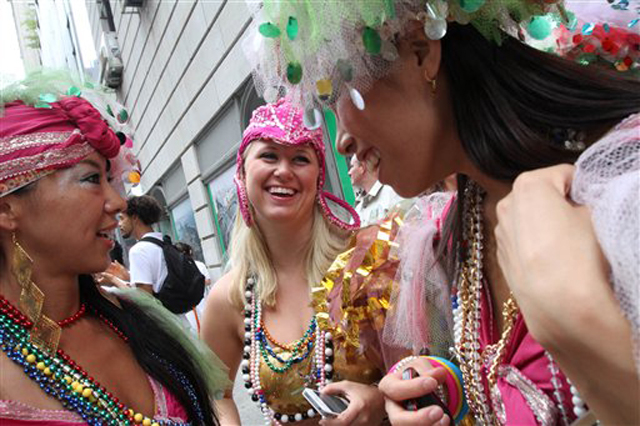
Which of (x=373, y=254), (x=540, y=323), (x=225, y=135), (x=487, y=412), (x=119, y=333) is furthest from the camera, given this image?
→ (x=225, y=135)

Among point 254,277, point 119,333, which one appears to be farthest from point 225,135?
point 119,333

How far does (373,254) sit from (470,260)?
341mm

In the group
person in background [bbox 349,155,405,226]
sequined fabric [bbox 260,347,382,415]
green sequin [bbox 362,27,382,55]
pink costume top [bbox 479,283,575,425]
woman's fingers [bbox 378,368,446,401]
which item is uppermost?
green sequin [bbox 362,27,382,55]

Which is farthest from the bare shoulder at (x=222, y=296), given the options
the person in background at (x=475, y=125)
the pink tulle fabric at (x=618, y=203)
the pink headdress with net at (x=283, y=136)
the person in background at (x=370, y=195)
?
Result: the pink tulle fabric at (x=618, y=203)

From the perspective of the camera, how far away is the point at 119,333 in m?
1.67

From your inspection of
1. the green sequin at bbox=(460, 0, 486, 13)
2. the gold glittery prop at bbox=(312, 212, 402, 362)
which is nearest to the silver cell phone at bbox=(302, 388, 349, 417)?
the gold glittery prop at bbox=(312, 212, 402, 362)

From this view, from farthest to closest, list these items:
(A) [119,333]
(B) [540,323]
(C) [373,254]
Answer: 1. (A) [119,333]
2. (C) [373,254]
3. (B) [540,323]

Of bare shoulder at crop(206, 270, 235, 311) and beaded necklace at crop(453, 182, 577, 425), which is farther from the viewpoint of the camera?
bare shoulder at crop(206, 270, 235, 311)

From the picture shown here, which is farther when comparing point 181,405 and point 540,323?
point 181,405

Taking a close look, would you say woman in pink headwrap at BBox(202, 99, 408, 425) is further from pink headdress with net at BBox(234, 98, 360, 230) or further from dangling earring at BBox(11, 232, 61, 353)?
dangling earring at BBox(11, 232, 61, 353)

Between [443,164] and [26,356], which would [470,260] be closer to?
[443,164]

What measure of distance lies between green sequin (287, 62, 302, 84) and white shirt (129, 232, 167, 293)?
12.2 ft

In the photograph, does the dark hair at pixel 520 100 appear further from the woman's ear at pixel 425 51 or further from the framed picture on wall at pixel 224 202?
the framed picture on wall at pixel 224 202

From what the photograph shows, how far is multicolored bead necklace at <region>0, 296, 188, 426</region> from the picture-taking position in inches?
52.7
